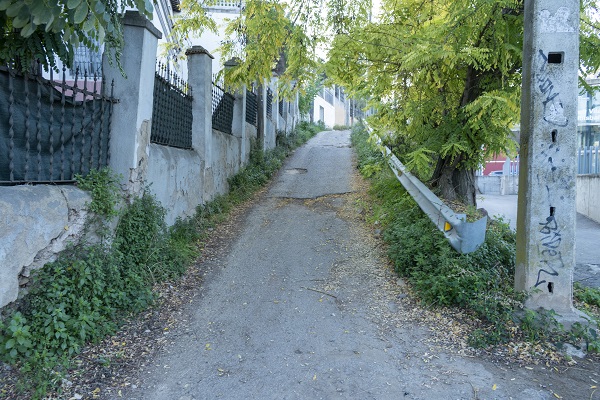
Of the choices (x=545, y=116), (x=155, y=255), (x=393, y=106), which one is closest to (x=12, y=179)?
(x=155, y=255)

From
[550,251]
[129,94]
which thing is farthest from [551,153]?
[129,94]

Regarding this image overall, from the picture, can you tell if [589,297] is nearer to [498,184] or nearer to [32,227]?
[32,227]

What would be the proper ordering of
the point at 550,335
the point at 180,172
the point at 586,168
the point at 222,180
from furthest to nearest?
the point at 586,168 < the point at 222,180 < the point at 180,172 < the point at 550,335

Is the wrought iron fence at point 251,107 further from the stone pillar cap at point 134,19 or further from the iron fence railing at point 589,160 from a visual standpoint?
the iron fence railing at point 589,160

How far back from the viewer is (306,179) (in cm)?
1219

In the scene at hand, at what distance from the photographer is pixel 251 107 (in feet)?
42.9

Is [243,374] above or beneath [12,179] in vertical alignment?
beneath

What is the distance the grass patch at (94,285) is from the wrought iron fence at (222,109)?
3315 millimetres

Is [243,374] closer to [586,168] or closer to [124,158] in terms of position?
[124,158]

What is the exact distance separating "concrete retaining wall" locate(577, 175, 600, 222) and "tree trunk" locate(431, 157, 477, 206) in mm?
8289

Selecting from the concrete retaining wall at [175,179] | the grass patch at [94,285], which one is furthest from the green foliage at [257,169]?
the grass patch at [94,285]

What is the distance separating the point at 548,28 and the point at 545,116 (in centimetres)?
81

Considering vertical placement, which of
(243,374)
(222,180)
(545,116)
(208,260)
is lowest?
(243,374)

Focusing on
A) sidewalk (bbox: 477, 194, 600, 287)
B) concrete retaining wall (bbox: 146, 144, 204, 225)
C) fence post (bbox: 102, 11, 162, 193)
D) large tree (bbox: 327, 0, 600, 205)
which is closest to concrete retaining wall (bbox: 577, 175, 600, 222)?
sidewalk (bbox: 477, 194, 600, 287)
